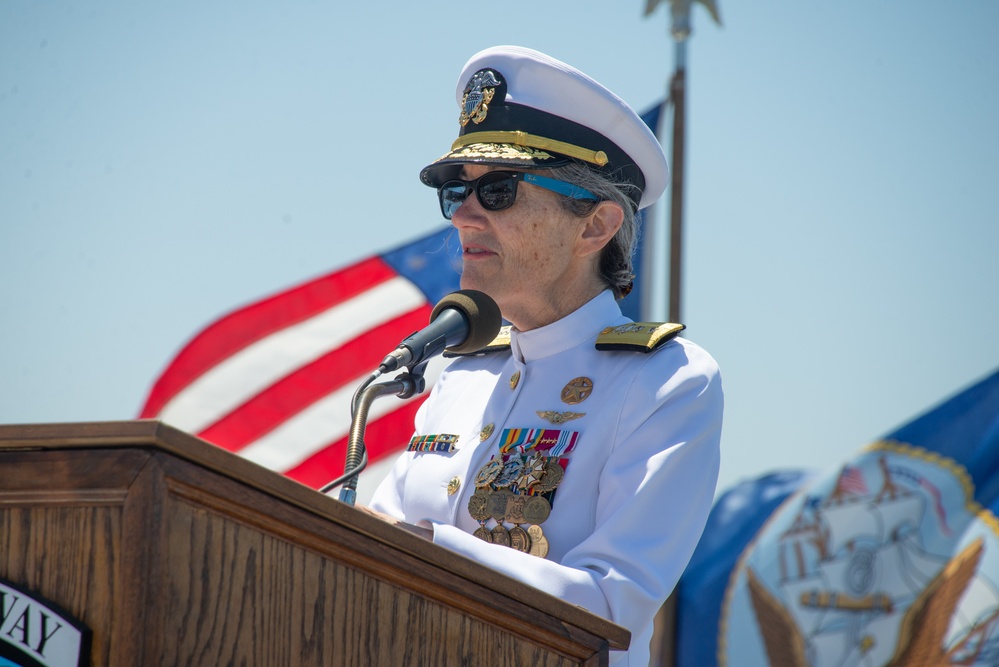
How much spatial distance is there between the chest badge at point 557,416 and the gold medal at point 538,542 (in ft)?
0.94

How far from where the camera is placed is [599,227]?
2.78 m

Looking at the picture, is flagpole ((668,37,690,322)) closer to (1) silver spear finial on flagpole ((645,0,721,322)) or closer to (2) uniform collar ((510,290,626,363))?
(1) silver spear finial on flagpole ((645,0,721,322))

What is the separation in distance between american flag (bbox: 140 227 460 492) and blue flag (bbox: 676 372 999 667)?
2.74 m

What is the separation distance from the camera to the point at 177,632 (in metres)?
1.23

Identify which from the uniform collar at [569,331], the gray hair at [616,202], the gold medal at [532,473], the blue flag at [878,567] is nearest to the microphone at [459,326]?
the gold medal at [532,473]

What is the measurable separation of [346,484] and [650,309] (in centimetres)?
573

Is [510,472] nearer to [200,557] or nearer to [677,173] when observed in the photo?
[200,557]

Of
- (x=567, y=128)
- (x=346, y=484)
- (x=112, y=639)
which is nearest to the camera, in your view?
(x=112, y=639)

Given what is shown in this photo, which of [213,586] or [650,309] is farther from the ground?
[650,309]

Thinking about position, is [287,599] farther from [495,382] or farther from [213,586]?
[495,382]

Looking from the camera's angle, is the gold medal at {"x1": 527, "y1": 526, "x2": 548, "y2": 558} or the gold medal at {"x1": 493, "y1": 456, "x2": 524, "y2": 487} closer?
the gold medal at {"x1": 527, "y1": 526, "x2": 548, "y2": 558}

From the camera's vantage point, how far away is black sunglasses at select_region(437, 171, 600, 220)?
268 cm

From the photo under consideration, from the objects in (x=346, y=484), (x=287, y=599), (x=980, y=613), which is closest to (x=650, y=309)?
(x=980, y=613)

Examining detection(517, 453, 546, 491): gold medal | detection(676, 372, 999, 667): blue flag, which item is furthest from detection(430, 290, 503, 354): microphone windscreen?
detection(676, 372, 999, 667): blue flag
